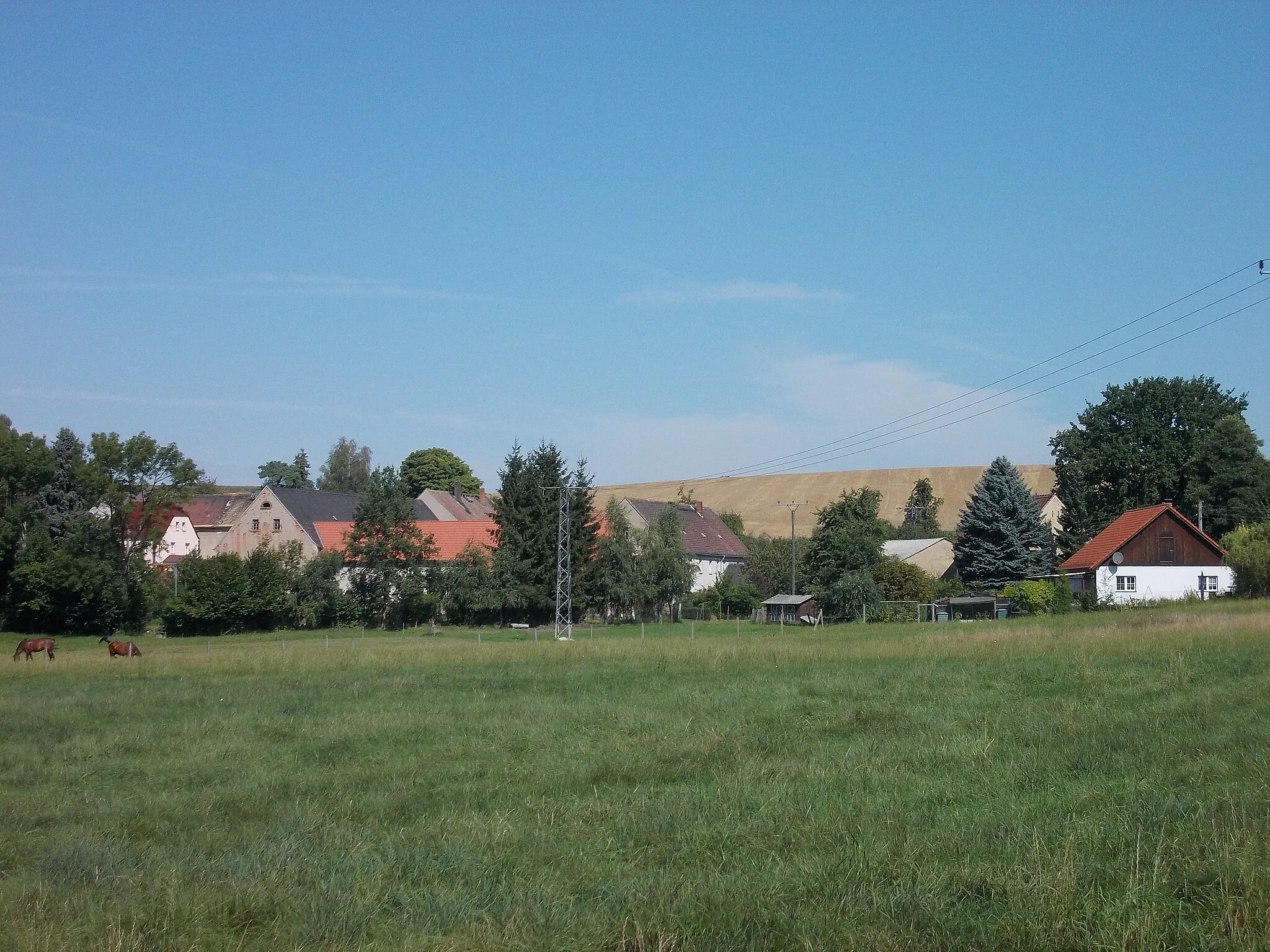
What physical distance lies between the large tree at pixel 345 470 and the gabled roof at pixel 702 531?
69.6 m

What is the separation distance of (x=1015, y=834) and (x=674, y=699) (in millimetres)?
12024

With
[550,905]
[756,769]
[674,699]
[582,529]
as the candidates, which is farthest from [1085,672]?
[582,529]

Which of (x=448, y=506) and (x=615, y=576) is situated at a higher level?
(x=448, y=506)

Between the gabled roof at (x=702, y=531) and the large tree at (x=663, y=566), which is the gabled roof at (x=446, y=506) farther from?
the large tree at (x=663, y=566)

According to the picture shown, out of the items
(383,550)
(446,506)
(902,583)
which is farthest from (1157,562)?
(446,506)

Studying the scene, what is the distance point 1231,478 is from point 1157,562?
63.5 ft

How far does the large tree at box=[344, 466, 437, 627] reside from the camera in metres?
72.5

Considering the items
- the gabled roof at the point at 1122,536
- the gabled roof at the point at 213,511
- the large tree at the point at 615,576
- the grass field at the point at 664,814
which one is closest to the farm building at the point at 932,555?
the gabled roof at the point at 1122,536

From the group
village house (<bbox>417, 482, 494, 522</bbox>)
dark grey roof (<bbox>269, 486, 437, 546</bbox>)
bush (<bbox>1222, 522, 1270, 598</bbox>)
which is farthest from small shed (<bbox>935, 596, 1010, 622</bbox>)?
village house (<bbox>417, 482, 494, 522</bbox>)

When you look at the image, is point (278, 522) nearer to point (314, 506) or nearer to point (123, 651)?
point (314, 506)

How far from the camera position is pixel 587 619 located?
77.4m

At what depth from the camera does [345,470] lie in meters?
165

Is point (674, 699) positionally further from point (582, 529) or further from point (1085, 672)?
point (582, 529)

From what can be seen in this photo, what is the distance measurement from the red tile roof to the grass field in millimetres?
56766
